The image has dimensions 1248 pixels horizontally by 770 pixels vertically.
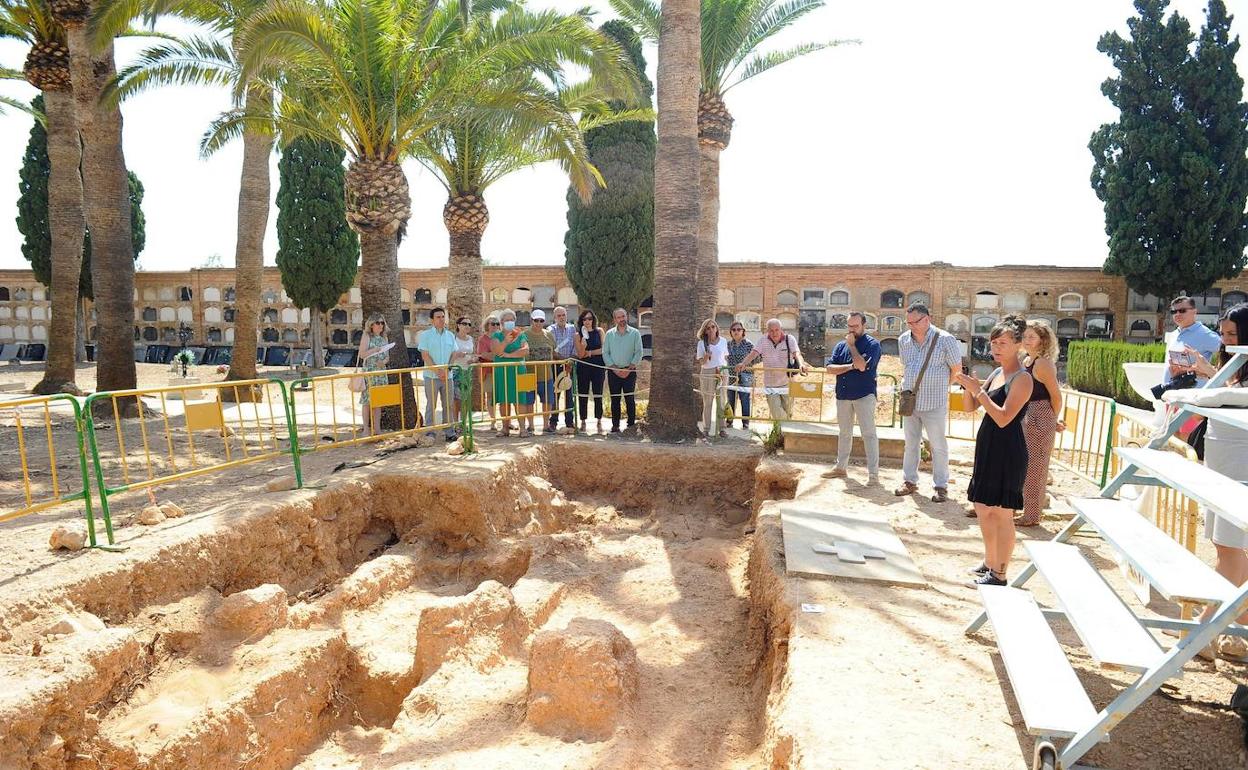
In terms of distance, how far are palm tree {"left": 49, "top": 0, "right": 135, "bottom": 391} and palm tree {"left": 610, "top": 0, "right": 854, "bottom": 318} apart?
8848mm

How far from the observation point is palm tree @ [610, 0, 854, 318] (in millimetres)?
13719

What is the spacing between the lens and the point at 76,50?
35.4 ft

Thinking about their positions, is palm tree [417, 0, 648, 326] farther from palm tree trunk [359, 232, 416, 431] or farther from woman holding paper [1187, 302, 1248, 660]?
woman holding paper [1187, 302, 1248, 660]

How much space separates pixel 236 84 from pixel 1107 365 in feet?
60.5

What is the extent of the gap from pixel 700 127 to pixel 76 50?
992cm

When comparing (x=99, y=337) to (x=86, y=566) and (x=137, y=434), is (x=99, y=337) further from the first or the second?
(x=86, y=566)

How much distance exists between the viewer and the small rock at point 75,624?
13.5 ft

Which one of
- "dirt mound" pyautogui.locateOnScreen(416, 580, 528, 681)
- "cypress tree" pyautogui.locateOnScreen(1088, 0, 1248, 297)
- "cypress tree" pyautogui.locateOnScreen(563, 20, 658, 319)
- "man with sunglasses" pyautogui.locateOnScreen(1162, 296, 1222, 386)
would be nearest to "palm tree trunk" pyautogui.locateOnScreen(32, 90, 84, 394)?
"cypress tree" pyautogui.locateOnScreen(563, 20, 658, 319)

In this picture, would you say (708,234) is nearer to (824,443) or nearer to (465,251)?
(465,251)

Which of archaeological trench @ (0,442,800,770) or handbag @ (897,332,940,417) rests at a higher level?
handbag @ (897,332,940,417)

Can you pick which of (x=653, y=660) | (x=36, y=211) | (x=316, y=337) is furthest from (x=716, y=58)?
(x=36, y=211)

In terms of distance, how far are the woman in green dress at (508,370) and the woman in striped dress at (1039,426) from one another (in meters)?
5.67

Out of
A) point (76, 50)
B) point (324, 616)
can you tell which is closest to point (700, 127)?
point (76, 50)

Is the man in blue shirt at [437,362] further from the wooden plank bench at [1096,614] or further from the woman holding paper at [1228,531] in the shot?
the woman holding paper at [1228,531]
